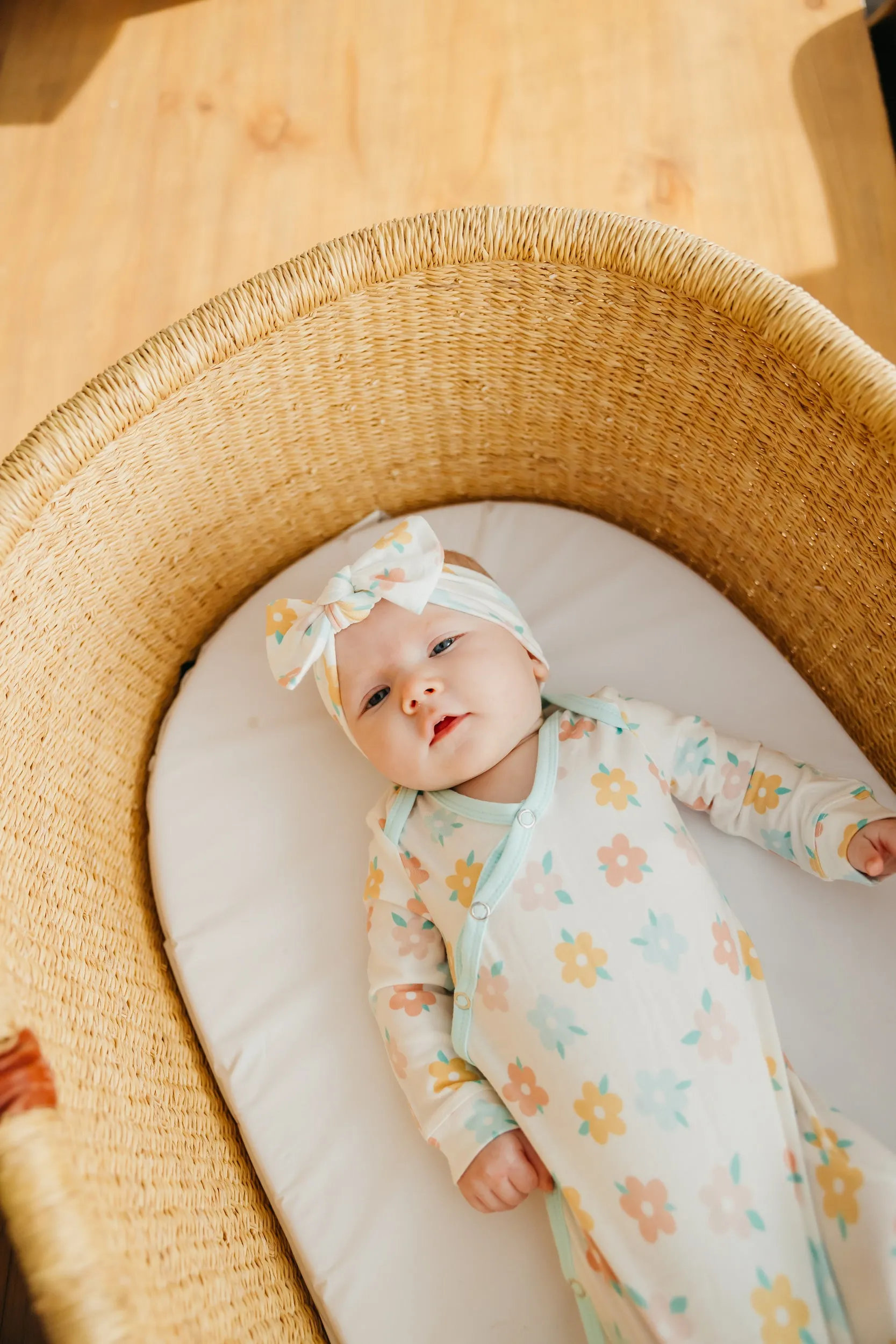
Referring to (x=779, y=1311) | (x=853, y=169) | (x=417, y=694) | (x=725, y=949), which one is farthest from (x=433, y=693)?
(x=853, y=169)

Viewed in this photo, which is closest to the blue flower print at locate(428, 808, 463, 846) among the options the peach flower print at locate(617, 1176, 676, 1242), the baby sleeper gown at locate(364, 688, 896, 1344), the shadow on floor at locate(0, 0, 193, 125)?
the baby sleeper gown at locate(364, 688, 896, 1344)

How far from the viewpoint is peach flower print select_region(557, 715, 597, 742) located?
95 centimetres

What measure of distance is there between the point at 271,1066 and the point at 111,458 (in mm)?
614

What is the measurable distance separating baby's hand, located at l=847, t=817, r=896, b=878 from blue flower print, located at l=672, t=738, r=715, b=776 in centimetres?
16

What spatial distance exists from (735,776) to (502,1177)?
421 mm

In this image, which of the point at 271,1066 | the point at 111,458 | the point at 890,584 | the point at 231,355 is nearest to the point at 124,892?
the point at 271,1066

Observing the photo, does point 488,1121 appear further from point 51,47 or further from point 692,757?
point 51,47

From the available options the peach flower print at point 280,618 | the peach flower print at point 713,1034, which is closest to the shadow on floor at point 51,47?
the peach flower print at point 280,618

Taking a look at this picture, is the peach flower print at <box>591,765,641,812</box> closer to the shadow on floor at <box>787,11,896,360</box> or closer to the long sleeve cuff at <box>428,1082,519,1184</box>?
the long sleeve cuff at <box>428,1082,519,1184</box>

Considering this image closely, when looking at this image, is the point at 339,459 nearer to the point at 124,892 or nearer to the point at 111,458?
the point at 111,458

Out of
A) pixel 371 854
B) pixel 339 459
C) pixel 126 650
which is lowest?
pixel 371 854

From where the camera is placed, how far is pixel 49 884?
0.90m

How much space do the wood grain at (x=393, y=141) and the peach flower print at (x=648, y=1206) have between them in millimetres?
1199

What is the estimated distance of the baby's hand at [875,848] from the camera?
84 cm
